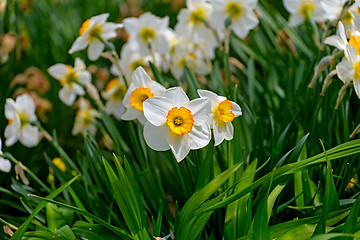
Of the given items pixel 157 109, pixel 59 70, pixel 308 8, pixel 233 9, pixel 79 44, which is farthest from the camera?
pixel 308 8

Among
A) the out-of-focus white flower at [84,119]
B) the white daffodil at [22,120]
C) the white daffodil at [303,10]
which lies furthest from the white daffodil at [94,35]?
the white daffodil at [303,10]

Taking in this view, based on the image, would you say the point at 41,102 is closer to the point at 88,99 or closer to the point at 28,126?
the point at 88,99

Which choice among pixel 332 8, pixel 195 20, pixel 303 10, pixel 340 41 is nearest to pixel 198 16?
pixel 195 20

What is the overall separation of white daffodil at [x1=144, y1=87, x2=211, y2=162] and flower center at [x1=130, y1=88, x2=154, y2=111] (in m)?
0.10

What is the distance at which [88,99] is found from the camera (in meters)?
2.10

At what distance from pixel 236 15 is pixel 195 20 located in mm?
222

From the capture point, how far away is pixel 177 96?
1.06 m

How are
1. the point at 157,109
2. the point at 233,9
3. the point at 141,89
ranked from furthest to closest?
the point at 233,9
the point at 141,89
the point at 157,109

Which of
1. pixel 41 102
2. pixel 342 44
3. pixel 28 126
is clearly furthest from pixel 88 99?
pixel 342 44

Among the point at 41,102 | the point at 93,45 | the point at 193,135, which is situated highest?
the point at 93,45

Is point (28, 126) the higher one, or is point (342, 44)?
point (342, 44)

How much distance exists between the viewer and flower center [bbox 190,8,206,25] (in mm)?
1898

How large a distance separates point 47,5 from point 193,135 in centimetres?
250

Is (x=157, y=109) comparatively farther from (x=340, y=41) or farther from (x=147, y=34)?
(x=147, y=34)
